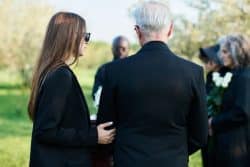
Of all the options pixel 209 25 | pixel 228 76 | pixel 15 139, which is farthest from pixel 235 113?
pixel 209 25

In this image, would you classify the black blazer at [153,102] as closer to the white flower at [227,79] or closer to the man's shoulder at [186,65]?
the man's shoulder at [186,65]

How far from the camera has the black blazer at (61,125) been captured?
3.79 metres

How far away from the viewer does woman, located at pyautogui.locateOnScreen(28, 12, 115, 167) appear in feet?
12.5

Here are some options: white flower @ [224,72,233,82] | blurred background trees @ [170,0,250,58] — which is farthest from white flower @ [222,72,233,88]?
blurred background trees @ [170,0,250,58]

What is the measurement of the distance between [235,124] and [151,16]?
2367 mm

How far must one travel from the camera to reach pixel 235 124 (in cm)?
573

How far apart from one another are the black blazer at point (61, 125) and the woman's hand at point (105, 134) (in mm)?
39

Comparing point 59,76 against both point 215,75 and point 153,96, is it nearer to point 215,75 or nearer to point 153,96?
point 153,96

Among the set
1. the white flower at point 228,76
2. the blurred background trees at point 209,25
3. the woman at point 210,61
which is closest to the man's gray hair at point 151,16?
the white flower at point 228,76

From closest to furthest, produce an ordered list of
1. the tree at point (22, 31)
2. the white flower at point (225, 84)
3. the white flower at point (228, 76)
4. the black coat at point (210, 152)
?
the white flower at point (228, 76)
the white flower at point (225, 84)
the black coat at point (210, 152)
the tree at point (22, 31)

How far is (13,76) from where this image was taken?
42.2 metres

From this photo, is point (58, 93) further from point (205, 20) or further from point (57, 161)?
point (205, 20)

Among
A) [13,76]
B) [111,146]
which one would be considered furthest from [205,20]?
[111,146]

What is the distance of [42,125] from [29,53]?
35254mm
